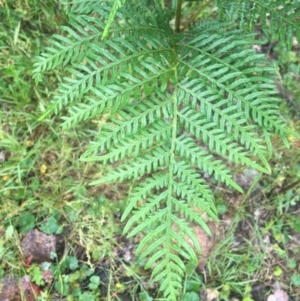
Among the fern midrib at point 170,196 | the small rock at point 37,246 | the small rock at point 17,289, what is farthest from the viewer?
the small rock at point 37,246

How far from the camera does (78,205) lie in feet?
8.19

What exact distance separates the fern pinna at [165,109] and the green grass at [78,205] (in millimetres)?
619

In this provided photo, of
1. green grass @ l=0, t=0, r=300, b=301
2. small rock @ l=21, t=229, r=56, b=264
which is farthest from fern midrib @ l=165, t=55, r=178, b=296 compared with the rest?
small rock @ l=21, t=229, r=56, b=264

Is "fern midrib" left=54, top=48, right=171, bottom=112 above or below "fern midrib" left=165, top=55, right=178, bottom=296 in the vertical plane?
above

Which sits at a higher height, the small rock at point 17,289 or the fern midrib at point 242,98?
the fern midrib at point 242,98

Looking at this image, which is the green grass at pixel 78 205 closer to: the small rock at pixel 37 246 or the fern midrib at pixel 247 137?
the small rock at pixel 37 246

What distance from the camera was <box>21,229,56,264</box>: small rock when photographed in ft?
7.89

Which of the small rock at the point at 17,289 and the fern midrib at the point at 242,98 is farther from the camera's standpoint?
the small rock at the point at 17,289

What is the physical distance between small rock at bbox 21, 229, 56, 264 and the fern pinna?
0.74 metres

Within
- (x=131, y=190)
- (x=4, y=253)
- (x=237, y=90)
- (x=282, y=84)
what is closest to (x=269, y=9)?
(x=237, y=90)

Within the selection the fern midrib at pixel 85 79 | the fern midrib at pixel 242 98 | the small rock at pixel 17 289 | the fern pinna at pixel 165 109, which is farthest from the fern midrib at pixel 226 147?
the small rock at pixel 17 289

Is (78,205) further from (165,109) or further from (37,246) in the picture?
(165,109)

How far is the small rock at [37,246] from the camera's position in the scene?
7.89 ft

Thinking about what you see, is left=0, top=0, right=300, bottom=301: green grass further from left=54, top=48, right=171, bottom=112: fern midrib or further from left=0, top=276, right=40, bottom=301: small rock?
left=54, top=48, right=171, bottom=112: fern midrib
